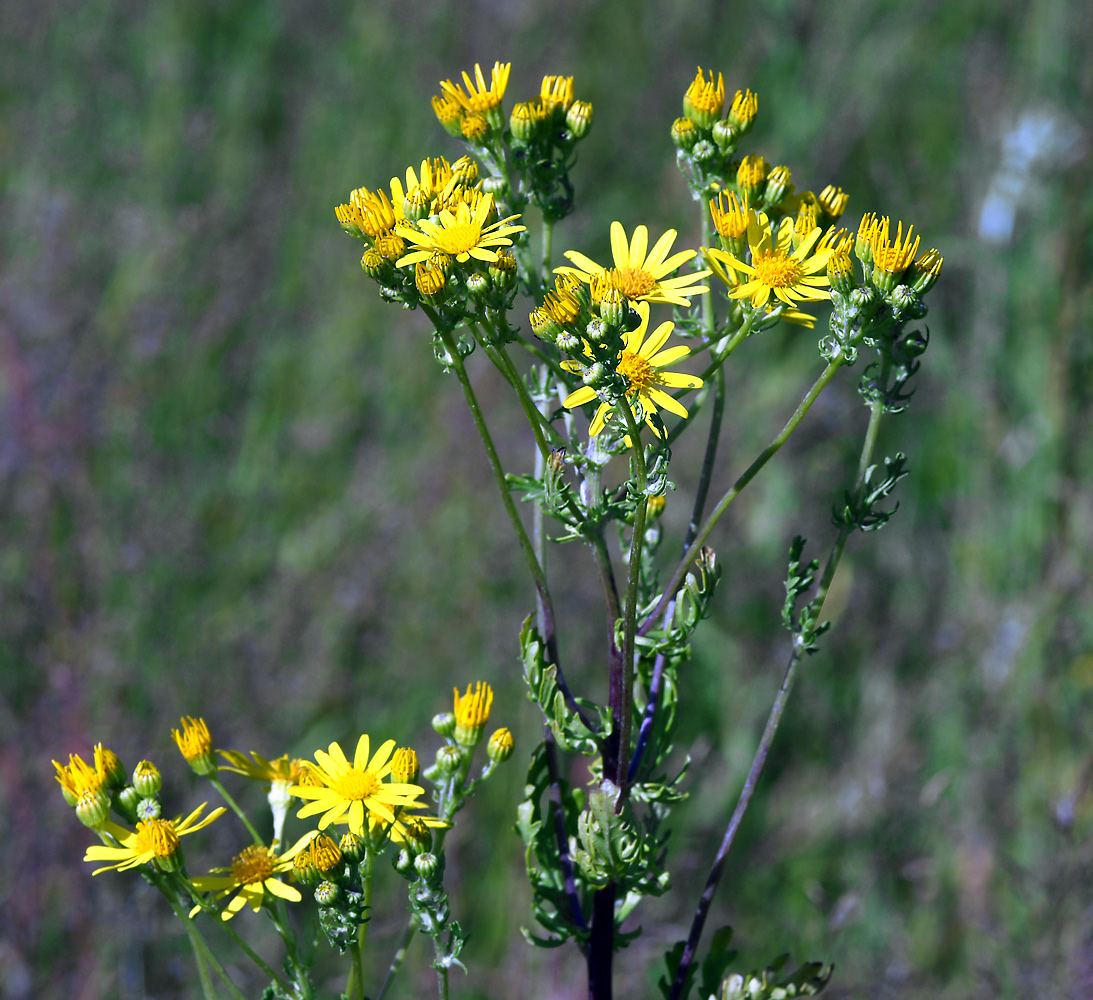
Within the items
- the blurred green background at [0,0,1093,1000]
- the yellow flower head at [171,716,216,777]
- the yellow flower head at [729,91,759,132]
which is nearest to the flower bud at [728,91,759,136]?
the yellow flower head at [729,91,759,132]

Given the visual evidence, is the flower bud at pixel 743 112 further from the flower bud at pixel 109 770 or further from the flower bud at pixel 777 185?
the flower bud at pixel 109 770

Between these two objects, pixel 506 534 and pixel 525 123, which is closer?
pixel 525 123

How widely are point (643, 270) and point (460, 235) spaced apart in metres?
0.47

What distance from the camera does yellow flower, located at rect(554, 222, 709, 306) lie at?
192cm

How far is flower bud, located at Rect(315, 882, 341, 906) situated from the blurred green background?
161 centimetres

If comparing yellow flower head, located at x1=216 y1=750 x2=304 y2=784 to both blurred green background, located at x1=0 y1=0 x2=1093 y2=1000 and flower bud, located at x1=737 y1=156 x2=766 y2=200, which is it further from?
flower bud, located at x1=737 y1=156 x2=766 y2=200

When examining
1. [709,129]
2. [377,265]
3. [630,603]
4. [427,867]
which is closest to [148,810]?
[427,867]

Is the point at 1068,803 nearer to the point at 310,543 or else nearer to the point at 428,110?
the point at 310,543

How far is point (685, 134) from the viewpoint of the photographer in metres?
2.16

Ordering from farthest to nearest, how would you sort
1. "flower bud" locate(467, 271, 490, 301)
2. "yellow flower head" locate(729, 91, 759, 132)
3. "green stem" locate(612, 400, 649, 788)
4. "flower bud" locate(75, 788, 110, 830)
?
"yellow flower head" locate(729, 91, 759, 132)
"flower bud" locate(75, 788, 110, 830)
"flower bud" locate(467, 271, 490, 301)
"green stem" locate(612, 400, 649, 788)

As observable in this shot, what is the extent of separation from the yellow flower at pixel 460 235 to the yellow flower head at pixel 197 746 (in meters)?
1.12

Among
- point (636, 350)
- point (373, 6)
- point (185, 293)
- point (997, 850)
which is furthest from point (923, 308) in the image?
point (373, 6)

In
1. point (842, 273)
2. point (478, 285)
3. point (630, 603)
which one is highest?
point (842, 273)

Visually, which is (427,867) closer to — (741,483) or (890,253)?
(741,483)
